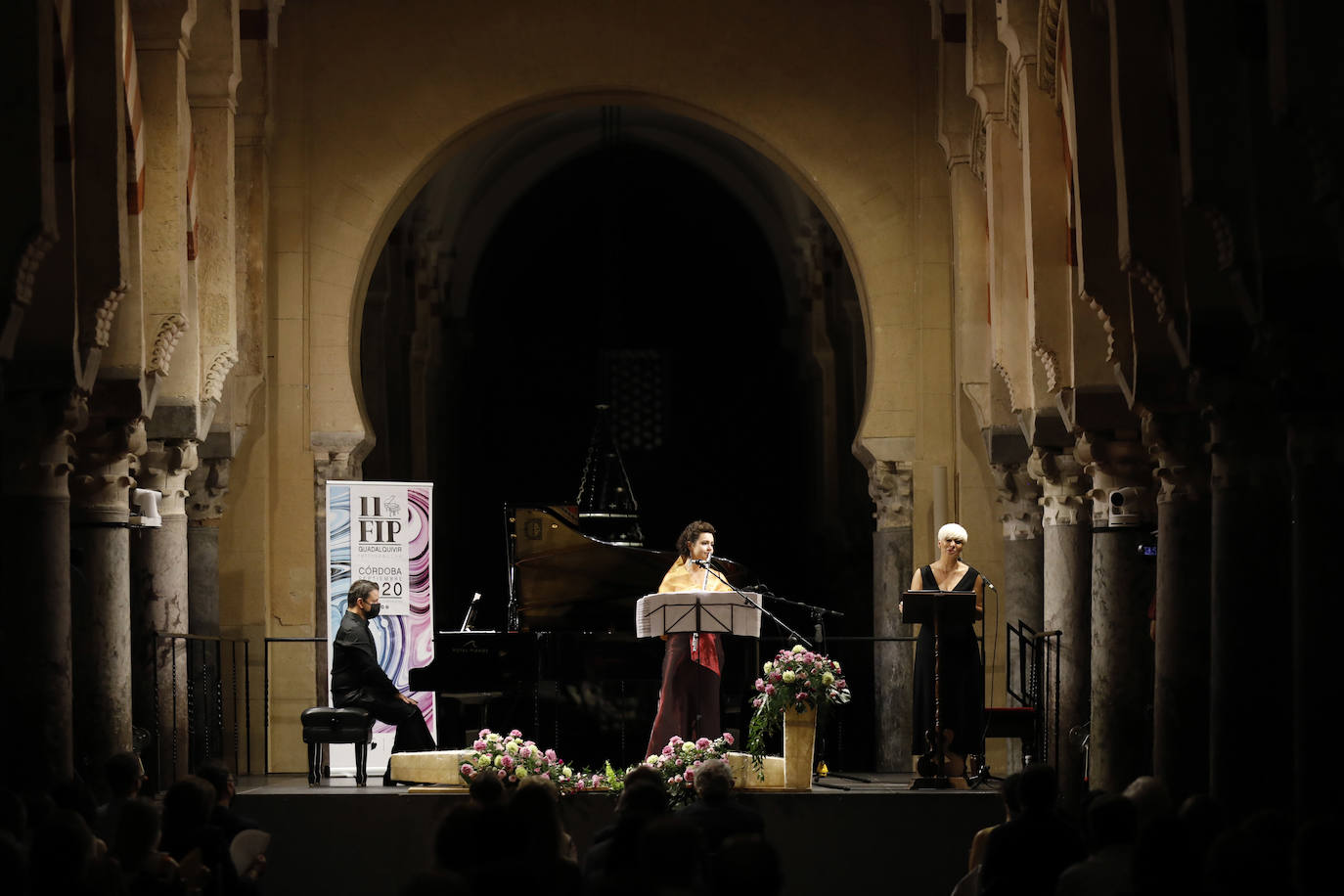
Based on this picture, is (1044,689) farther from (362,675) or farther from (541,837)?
(541,837)

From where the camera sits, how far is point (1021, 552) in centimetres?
1605

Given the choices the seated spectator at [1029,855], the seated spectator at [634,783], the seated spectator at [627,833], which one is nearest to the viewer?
the seated spectator at [627,833]

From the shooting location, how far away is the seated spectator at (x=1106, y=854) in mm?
6332

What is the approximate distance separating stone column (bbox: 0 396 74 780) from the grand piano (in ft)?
12.5

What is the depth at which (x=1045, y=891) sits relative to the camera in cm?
677

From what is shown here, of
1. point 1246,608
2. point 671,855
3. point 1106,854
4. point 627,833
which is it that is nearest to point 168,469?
point 1246,608

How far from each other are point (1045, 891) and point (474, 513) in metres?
18.0

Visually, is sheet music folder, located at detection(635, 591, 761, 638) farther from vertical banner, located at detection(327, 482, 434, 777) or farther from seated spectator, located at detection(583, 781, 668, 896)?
seated spectator, located at detection(583, 781, 668, 896)

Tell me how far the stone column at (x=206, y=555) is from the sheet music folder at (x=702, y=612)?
4.71m

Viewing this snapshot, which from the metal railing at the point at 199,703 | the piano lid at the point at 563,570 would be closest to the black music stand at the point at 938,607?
the piano lid at the point at 563,570

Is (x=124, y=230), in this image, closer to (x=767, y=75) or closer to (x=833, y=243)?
(x=767, y=75)


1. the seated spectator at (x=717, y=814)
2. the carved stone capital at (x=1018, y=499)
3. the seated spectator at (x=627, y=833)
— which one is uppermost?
the carved stone capital at (x=1018, y=499)

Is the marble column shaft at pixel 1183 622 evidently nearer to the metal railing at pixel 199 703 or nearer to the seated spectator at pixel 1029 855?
the seated spectator at pixel 1029 855

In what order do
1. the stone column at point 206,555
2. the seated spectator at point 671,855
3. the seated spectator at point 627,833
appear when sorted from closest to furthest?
the seated spectator at point 671,855 → the seated spectator at point 627,833 → the stone column at point 206,555
